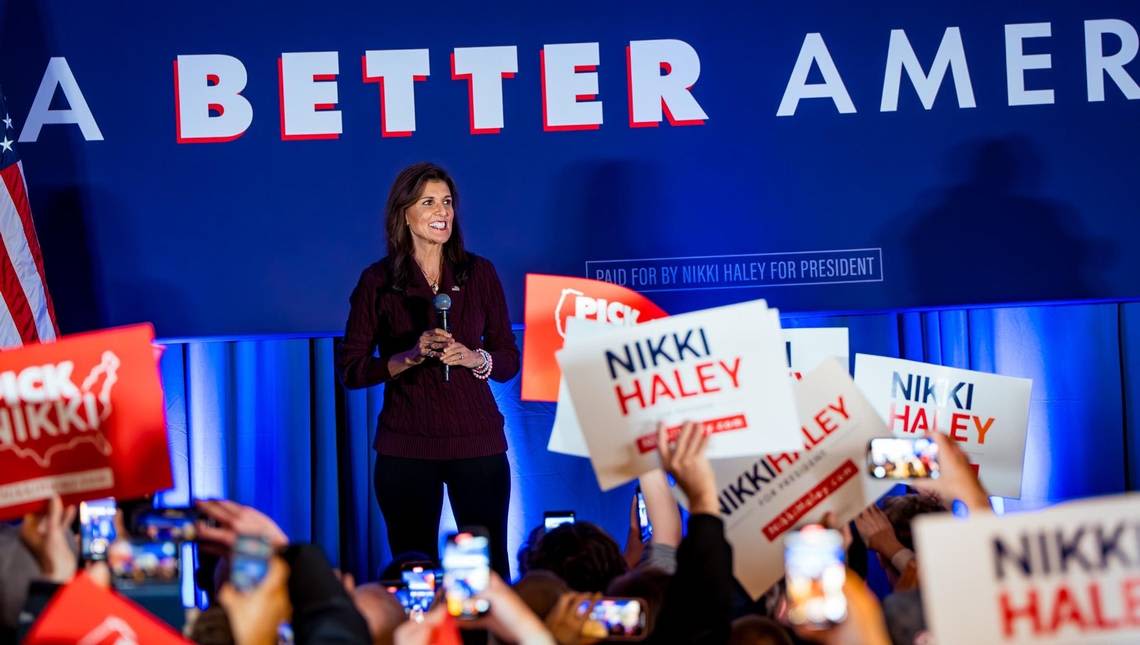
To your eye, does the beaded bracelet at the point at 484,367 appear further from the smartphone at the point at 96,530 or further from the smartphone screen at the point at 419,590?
the smartphone at the point at 96,530

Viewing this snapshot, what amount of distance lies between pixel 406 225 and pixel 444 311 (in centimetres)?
39

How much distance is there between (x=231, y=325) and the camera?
5.22m

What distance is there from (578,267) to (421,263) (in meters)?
1.12

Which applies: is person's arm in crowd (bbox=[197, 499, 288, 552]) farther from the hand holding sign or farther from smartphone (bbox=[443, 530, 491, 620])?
the hand holding sign

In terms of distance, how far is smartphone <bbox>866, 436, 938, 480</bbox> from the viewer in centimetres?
288

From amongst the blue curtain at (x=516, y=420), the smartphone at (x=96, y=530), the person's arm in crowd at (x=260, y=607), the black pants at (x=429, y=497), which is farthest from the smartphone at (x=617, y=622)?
the blue curtain at (x=516, y=420)

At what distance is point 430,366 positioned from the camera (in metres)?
4.17

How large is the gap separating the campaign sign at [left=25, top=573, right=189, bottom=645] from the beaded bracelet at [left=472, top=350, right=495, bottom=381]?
2133mm

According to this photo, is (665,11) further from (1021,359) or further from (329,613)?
(329,613)

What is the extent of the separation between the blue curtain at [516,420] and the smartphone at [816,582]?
134 inches

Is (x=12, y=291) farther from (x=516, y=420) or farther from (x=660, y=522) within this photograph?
(x=660, y=522)

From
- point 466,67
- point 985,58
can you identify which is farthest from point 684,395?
point 985,58

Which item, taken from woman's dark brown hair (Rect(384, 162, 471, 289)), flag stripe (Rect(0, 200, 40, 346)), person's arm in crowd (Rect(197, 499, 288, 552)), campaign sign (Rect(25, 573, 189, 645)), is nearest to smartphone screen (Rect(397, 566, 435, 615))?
person's arm in crowd (Rect(197, 499, 288, 552))

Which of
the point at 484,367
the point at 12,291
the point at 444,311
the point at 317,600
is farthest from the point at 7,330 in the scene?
the point at 317,600
